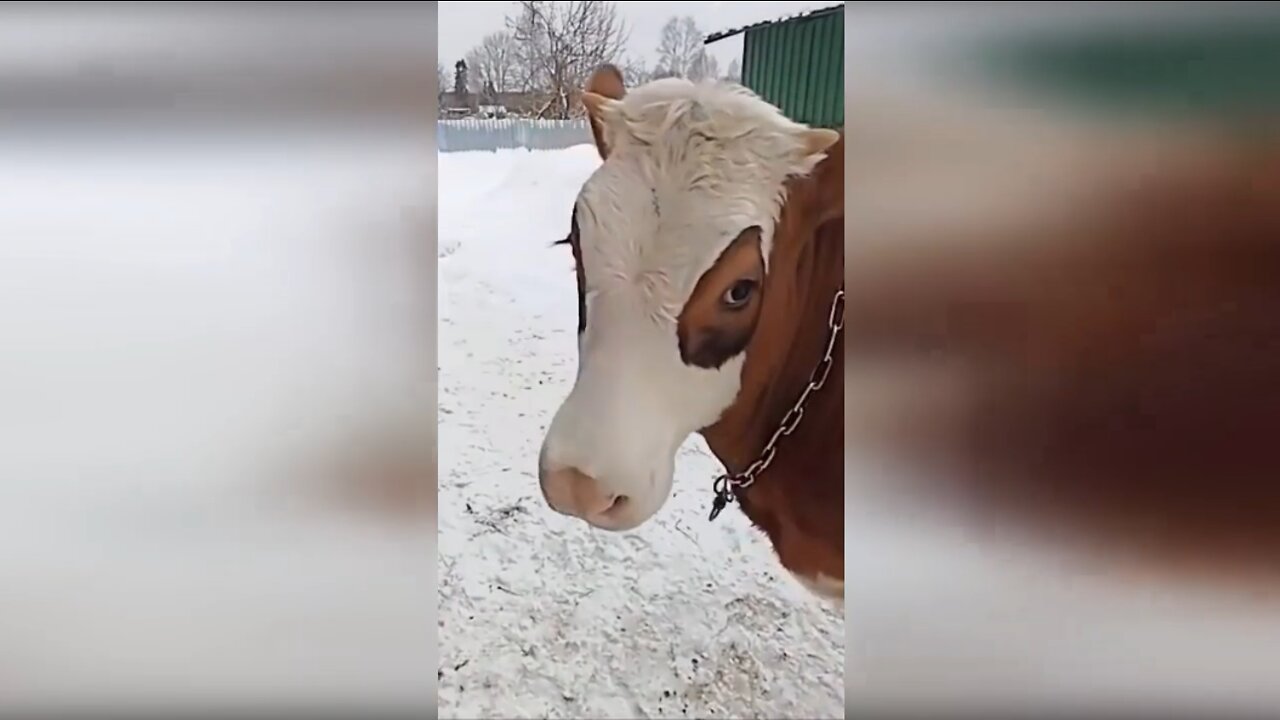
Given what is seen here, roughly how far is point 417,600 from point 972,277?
0.93m

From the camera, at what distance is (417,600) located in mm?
1531

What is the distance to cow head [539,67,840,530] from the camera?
1.48 meters

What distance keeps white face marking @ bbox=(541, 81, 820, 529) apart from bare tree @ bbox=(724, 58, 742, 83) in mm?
19

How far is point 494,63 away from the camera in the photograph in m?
1.51

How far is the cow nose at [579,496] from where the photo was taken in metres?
1.52

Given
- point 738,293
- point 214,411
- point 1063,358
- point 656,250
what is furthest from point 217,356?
point 1063,358

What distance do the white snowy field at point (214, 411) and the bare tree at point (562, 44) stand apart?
19 centimetres

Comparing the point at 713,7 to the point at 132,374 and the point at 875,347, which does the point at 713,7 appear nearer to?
the point at 875,347

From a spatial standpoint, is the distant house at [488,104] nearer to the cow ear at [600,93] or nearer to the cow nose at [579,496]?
the cow ear at [600,93]

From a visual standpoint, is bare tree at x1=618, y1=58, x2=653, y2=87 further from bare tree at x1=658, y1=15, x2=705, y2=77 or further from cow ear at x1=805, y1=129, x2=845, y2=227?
cow ear at x1=805, y1=129, x2=845, y2=227

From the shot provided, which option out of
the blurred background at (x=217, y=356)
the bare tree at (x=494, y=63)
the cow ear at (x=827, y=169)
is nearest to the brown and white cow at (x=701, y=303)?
the cow ear at (x=827, y=169)

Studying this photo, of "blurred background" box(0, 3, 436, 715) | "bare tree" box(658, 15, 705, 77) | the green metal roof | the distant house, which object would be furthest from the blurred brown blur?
"blurred background" box(0, 3, 436, 715)

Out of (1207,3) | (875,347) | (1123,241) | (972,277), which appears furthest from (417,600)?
(1207,3)

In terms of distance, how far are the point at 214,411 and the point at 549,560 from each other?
1.73 ft
